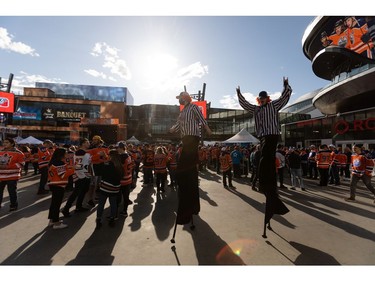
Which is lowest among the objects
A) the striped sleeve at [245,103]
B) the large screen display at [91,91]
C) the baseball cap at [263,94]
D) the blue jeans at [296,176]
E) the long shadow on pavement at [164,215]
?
the long shadow on pavement at [164,215]

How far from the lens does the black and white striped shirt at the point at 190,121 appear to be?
143 inches

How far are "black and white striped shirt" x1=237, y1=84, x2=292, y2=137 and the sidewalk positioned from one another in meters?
1.93

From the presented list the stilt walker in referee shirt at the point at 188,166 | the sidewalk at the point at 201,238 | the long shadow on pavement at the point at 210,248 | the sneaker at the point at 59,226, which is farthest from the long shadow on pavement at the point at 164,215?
the sneaker at the point at 59,226

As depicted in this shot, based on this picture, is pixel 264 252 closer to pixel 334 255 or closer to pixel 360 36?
pixel 334 255

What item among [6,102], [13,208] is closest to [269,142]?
[13,208]

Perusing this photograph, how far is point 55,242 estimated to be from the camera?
347cm

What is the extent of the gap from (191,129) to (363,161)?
620 centimetres

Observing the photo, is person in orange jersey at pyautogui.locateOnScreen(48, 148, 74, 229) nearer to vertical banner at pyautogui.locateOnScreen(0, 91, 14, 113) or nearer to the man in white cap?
the man in white cap

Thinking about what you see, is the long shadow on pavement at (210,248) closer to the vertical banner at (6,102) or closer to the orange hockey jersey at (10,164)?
the orange hockey jersey at (10,164)

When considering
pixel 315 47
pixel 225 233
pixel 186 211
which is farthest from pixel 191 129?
pixel 315 47

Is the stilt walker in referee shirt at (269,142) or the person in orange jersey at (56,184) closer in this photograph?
the stilt walker in referee shirt at (269,142)

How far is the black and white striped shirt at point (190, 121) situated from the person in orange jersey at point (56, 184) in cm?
269

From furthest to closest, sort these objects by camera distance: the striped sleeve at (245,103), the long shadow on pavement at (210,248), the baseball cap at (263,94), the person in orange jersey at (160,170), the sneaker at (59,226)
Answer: the person in orange jersey at (160,170), the sneaker at (59,226), the striped sleeve at (245,103), the baseball cap at (263,94), the long shadow on pavement at (210,248)

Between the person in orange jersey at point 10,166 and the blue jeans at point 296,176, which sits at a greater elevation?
the person in orange jersey at point 10,166
